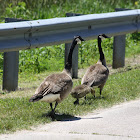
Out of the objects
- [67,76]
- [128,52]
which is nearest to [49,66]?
[128,52]

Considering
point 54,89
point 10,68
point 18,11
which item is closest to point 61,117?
point 54,89

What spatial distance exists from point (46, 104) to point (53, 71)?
3.15 m

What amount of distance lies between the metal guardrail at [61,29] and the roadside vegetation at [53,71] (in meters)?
0.97

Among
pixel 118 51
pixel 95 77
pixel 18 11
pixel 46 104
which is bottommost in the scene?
pixel 46 104

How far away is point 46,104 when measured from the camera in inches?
298

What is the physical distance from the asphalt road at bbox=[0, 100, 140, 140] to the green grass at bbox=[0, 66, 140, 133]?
24cm

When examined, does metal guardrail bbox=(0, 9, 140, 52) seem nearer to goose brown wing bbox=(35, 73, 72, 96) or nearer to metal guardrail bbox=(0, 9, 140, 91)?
metal guardrail bbox=(0, 9, 140, 91)

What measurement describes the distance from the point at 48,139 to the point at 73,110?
1.68 metres

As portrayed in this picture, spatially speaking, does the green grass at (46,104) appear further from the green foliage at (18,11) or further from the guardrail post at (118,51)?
the green foliage at (18,11)

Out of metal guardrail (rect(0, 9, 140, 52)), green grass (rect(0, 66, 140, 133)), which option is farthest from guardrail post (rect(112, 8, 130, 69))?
green grass (rect(0, 66, 140, 133))

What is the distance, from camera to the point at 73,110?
7.09 m

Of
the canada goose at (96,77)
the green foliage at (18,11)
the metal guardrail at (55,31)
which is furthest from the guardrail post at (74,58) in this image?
the green foliage at (18,11)

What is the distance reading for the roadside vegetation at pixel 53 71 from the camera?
6.85 m

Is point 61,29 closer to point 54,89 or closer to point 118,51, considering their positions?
point 118,51
